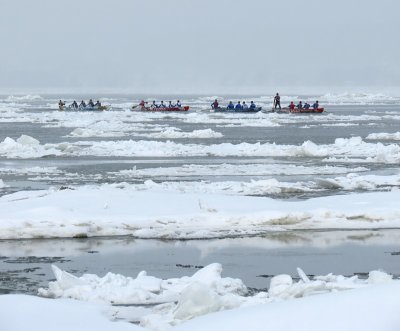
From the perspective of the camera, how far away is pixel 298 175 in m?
21.5

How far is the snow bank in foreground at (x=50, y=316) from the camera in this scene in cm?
766

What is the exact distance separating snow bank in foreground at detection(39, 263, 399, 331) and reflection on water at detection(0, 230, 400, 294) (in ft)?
1.76

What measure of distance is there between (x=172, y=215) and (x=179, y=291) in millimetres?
4451

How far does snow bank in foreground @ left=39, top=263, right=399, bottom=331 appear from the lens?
831 centimetres

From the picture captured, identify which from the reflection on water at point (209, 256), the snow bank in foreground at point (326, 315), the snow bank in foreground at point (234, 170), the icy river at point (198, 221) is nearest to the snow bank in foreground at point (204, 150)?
the icy river at point (198, 221)

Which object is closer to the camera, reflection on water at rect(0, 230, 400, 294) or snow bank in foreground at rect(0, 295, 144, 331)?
snow bank in foreground at rect(0, 295, 144, 331)

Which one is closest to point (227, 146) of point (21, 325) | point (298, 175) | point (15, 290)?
point (298, 175)

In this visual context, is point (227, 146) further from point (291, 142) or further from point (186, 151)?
point (291, 142)

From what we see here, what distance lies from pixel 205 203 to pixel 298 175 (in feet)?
23.6

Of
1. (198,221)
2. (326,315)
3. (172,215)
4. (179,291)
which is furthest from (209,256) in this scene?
(326,315)

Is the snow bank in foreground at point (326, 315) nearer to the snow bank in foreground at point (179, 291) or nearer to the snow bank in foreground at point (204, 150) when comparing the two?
the snow bank in foreground at point (179, 291)

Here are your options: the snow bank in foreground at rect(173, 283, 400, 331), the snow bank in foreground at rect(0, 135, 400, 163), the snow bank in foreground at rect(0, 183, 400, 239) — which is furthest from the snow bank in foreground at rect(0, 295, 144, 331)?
the snow bank in foreground at rect(0, 135, 400, 163)

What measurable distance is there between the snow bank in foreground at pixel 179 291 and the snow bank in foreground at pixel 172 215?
3.47m

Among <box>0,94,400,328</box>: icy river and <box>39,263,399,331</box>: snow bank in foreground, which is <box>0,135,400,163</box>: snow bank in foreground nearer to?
<box>0,94,400,328</box>: icy river
